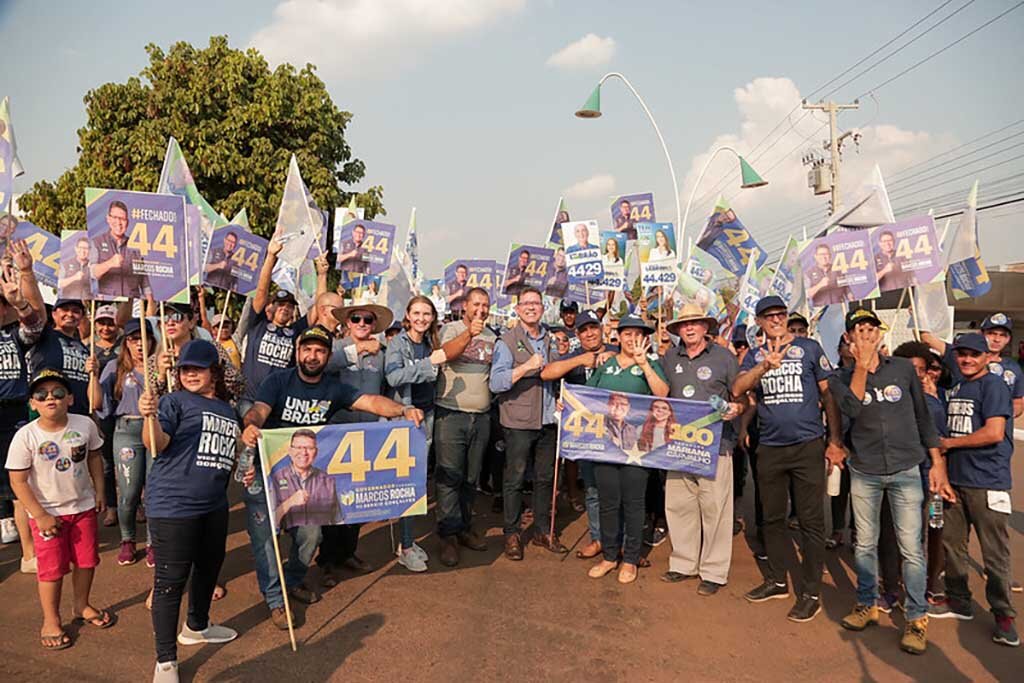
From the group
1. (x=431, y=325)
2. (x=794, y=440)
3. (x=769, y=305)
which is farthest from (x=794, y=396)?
(x=431, y=325)

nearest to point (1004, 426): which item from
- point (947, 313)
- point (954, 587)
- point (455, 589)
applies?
point (954, 587)

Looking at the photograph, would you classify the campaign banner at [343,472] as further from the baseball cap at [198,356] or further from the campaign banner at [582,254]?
the campaign banner at [582,254]

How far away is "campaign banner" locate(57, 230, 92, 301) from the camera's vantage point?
6.82 metres

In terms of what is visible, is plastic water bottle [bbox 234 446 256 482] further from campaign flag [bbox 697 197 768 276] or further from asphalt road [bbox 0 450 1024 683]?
campaign flag [bbox 697 197 768 276]

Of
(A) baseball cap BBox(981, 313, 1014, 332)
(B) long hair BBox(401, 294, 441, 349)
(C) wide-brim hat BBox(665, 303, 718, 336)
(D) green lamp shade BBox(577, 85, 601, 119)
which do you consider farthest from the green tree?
(A) baseball cap BBox(981, 313, 1014, 332)

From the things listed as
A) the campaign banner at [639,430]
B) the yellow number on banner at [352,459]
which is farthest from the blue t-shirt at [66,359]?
the campaign banner at [639,430]

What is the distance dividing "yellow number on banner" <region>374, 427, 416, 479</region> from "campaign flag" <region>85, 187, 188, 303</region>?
5.71 feet

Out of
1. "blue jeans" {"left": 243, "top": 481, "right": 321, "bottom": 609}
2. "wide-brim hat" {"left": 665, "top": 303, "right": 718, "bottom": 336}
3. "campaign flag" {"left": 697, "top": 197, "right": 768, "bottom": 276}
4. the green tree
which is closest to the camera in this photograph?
"blue jeans" {"left": 243, "top": 481, "right": 321, "bottom": 609}

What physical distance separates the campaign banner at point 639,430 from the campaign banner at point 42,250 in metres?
6.76

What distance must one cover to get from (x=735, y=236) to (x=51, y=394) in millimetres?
8862

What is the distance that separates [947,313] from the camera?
8.38 m

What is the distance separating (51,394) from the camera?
4777 mm

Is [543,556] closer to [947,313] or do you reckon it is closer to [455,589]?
[455,589]

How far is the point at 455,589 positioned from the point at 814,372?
3.36 m
